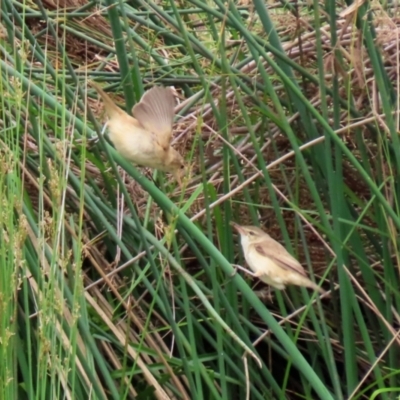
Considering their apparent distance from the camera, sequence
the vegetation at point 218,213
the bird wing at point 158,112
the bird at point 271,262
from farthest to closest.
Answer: the bird at point 271,262 < the bird wing at point 158,112 < the vegetation at point 218,213

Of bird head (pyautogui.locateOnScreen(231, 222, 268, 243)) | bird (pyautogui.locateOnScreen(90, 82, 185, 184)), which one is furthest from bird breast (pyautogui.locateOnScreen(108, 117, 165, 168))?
bird head (pyautogui.locateOnScreen(231, 222, 268, 243))

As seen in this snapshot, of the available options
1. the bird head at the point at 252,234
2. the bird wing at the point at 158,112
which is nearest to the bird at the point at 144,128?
the bird wing at the point at 158,112

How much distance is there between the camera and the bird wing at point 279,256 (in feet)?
6.16

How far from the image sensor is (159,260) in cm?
222

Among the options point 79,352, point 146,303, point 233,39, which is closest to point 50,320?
point 79,352

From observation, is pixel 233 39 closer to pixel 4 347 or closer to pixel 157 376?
pixel 157 376

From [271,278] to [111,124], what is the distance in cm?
48

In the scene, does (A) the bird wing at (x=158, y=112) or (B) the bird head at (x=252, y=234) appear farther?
(B) the bird head at (x=252, y=234)

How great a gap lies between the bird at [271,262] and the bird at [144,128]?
263 mm

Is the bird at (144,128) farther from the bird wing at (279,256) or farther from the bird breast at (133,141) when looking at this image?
the bird wing at (279,256)

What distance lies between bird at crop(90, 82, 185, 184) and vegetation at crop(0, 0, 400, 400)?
5 centimetres

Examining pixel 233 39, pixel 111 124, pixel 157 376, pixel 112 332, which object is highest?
pixel 233 39

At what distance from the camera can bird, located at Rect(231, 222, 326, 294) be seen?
1.88m

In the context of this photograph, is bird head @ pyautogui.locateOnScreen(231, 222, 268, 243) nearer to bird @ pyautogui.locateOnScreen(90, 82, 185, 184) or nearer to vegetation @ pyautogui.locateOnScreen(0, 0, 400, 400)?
vegetation @ pyautogui.locateOnScreen(0, 0, 400, 400)
